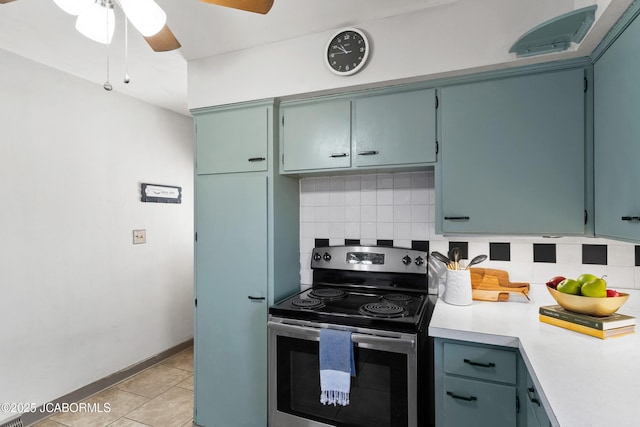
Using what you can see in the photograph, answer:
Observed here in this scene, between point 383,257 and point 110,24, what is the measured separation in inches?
70.3

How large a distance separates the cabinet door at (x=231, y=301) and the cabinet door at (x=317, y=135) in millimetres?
272

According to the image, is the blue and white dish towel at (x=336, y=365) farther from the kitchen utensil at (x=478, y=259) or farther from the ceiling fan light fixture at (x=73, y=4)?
the ceiling fan light fixture at (x=73, y=4)

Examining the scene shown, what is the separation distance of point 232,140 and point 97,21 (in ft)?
3.09

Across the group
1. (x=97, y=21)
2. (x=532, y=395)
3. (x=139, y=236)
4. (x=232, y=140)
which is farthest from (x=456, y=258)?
(x=139, y=236)

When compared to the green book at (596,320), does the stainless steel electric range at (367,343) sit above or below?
below

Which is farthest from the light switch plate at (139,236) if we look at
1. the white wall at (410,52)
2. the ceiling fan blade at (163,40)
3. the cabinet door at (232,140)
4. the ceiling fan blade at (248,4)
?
the ceiling fan blade at (248,4)

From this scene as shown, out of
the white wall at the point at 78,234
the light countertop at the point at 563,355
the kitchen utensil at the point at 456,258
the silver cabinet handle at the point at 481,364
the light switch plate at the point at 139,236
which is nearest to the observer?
the light countertop at the point at 563,355

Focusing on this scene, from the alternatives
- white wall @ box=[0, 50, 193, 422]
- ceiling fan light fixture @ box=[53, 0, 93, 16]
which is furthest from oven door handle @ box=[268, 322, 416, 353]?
white wall @ box=[0, 50, 193, 422]

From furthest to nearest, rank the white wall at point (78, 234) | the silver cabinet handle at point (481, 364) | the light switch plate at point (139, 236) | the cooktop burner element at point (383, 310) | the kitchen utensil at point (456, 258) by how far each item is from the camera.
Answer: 1. the light switch plate at point (139, 236)
2. the white wall at point (78, 234)
3. the kitchen utensil at point (456, 258)
4. the cooktop burner element at point (383, 310)
5. the silver cabinet handle at point (481, 364)

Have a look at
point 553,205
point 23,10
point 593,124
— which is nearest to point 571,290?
point 553,205

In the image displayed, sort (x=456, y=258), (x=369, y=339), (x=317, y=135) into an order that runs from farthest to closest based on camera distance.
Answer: (x=317, y=135)
(x=456, y=258)
(x=369, y=339)

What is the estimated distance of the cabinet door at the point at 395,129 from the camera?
178 centimetres

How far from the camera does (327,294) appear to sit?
2049mm

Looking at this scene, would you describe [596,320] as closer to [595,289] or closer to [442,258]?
[595,289]
